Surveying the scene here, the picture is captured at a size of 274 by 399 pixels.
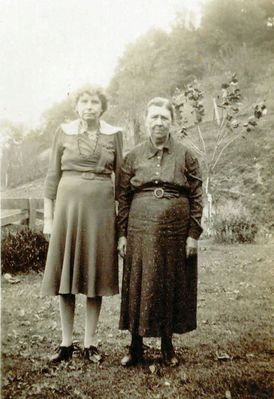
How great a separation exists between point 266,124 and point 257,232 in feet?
2.73

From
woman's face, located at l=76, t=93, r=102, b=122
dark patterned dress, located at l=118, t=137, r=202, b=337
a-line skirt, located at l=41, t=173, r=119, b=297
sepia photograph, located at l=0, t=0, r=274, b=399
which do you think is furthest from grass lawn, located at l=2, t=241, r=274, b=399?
woman's face, located at l=76, t=93, r=102, b=122

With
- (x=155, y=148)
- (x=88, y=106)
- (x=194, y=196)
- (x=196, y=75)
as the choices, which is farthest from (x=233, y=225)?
(x=88, y=106)

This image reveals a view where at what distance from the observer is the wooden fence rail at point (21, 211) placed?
139 inches

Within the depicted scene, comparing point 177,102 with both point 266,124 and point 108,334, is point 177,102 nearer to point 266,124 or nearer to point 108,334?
Answer: point 266,124


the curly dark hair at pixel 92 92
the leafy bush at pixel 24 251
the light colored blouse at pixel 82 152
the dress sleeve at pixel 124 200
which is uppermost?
the curly dark hair at pixel 92 92

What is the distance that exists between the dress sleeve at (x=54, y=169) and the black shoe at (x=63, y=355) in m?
0.82

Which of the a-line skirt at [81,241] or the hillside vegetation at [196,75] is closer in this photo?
the a-line skirt at [81,241]

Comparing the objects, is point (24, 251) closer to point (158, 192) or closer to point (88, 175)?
point (88, 175)

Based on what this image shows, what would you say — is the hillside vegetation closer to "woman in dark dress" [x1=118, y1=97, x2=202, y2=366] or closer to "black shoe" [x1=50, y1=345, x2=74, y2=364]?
"woman in dark dress" [x1=118, y1=97, x2=202, y2=366]

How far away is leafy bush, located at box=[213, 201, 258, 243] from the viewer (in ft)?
12.2

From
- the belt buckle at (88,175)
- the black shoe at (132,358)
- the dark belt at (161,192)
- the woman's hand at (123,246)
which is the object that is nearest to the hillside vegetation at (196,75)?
the belt buckle at (88,175)

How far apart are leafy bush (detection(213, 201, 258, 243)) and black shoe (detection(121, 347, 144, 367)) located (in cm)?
152

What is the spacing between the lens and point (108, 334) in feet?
9.09

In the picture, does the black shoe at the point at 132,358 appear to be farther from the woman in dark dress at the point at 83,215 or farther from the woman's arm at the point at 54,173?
the woman's arm at the point at 54,173
